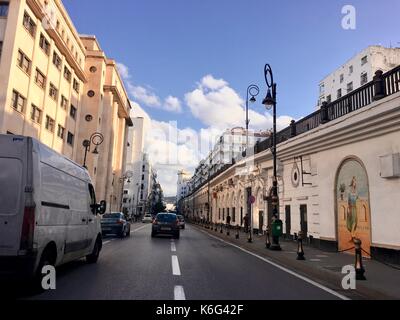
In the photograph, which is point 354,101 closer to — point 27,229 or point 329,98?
point 27,229

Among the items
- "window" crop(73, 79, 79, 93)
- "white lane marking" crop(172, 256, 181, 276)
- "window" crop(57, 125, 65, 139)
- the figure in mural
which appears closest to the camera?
"white lane marking" crop(172, 256, 181, 276)

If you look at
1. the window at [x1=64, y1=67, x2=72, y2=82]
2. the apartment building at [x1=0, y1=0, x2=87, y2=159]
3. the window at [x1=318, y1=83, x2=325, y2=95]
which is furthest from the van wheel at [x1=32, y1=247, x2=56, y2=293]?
the window at [x1=318, y1=83, x2=325, y2=95]

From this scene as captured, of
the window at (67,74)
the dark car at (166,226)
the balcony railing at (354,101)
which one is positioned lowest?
the dark car at (166,226)

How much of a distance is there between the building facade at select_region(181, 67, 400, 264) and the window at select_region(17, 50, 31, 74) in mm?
19126

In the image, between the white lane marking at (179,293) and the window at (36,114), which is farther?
the window at (36,114)

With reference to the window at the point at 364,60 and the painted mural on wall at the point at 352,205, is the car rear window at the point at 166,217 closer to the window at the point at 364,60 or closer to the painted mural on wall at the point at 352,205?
the painted mural on wall at the point at 352,205

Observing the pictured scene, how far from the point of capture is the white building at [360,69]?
4409 centimetres

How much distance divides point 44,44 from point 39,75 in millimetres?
3088

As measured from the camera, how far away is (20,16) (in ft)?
85.8

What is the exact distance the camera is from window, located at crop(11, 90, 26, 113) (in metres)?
26.4

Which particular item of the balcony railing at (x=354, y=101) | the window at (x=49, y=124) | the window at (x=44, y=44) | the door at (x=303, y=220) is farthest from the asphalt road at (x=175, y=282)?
the window at (x=44, y=44)

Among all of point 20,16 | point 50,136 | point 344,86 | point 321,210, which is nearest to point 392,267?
point 321,210

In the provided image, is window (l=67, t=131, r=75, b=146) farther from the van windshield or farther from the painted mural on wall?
the van windshield
